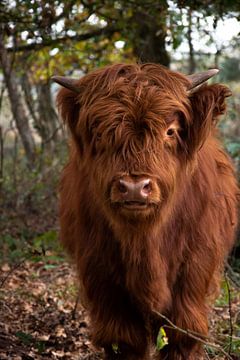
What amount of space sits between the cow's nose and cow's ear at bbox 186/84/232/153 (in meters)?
0.69

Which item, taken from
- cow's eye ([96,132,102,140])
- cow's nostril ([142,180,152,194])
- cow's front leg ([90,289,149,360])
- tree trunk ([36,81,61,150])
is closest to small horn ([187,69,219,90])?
cow's eye ([96,132,102,140])

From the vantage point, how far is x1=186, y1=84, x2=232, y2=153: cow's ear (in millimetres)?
3865

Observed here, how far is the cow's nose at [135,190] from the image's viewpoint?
321cm

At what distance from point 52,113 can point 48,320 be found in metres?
5.70

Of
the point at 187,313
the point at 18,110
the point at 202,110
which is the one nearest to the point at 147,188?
the point at 202,110

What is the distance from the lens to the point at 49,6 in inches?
198

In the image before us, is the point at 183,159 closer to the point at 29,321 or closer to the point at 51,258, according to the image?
the point at 29,321

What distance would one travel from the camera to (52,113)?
10484 mm

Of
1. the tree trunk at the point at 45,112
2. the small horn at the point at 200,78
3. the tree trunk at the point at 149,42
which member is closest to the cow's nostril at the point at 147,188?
the small horn at the point at 200,78

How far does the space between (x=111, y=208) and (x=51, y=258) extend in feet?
12.8

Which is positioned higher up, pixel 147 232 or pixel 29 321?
pixel 147 232

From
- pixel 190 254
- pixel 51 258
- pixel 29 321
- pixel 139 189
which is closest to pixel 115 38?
pixel 51 258

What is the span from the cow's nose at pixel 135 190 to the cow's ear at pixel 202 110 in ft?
2.28

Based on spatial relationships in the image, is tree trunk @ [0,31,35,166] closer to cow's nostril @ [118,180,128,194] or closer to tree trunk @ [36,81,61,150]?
tree trunk @ [36,81,61,150]
